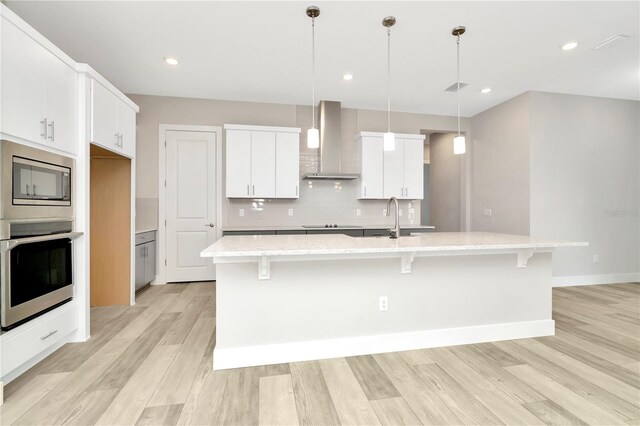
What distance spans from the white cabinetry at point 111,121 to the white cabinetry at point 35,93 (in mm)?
178

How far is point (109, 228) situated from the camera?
340cm

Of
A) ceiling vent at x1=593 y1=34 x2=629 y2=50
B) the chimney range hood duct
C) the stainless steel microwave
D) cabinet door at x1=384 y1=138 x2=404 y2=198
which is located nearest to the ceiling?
ceiling vent at x1=593 y1=34 x2=629 y2=50

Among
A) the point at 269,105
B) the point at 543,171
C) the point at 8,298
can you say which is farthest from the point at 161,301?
the point at 543,171

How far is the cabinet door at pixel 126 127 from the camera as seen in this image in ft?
10.4

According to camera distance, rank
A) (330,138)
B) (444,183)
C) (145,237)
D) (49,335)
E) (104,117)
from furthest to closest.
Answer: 1. (444,183)
2. (330,138)
3. (145,237)
4. (104,117)
5. (49,335)

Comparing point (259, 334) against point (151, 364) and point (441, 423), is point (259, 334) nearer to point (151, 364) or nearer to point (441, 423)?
point (151, 364)

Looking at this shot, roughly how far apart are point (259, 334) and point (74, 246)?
1.72 meters

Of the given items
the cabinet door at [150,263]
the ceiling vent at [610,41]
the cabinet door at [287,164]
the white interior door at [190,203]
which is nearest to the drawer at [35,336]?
the cabinet door at [150,263]

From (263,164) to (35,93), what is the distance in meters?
2.52

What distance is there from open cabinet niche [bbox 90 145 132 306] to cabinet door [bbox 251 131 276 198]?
1513mm

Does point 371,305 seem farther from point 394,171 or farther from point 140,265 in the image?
point 140,265

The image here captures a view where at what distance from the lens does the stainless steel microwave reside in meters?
1.83

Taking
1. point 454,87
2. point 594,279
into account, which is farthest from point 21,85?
point 594,279

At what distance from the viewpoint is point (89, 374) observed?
202 centimetres
